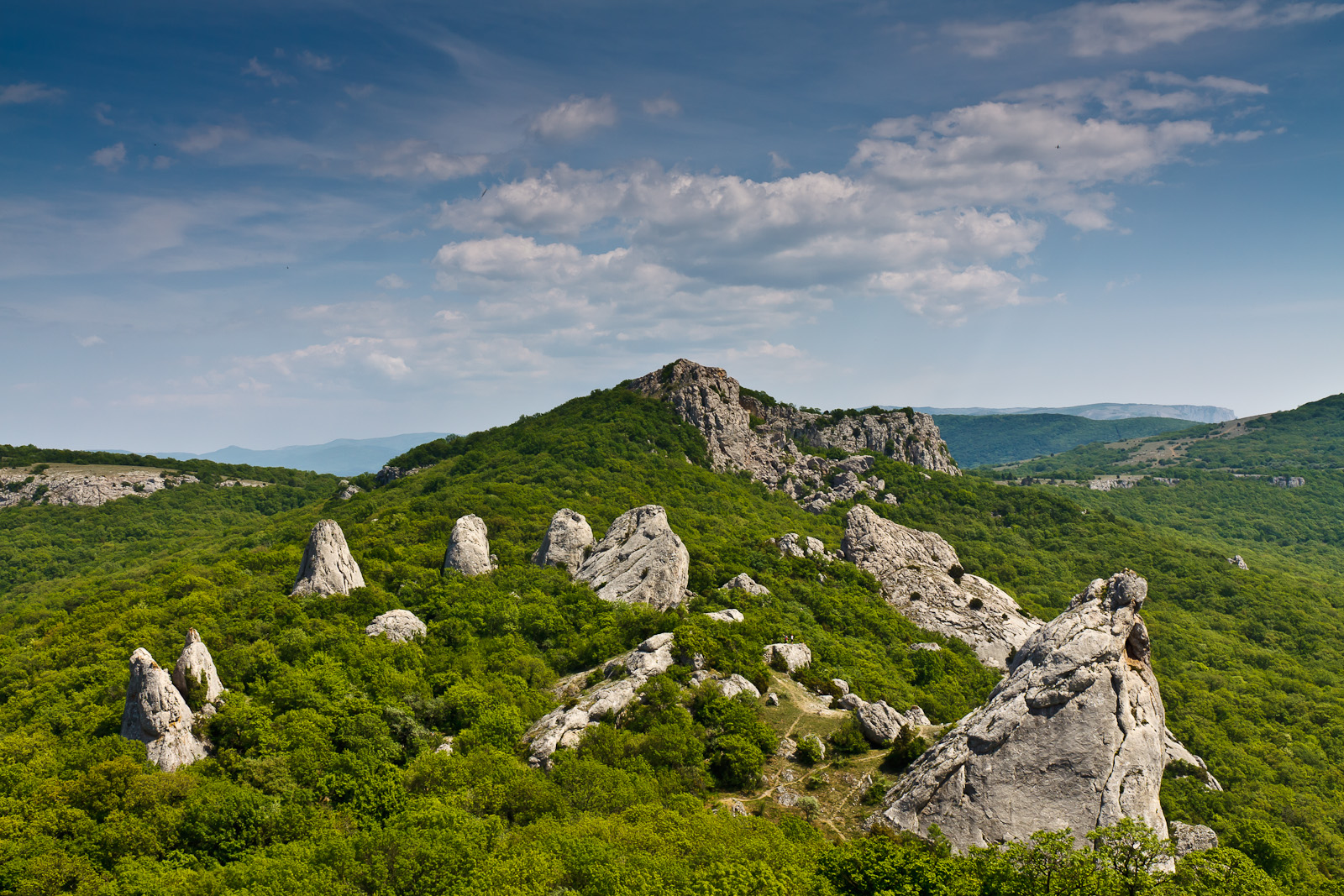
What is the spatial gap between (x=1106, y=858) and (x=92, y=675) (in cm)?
6814

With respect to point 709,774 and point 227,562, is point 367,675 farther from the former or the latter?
point 227,562

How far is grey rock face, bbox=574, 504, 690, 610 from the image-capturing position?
7175cm

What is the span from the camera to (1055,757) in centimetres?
3694

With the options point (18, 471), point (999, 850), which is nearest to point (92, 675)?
point (999, 850)

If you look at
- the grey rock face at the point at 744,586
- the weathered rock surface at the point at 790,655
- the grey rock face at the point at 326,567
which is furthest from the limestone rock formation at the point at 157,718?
the grey rock face at the point at 744,586

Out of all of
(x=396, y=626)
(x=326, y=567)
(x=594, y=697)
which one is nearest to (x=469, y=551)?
(x=326, y=567)

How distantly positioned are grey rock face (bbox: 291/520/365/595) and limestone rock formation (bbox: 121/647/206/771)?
24323 mm

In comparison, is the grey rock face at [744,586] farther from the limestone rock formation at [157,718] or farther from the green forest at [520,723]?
the limestone rock formation at [157,718]

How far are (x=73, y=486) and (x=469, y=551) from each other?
13816 centimetres

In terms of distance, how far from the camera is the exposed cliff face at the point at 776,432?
155m

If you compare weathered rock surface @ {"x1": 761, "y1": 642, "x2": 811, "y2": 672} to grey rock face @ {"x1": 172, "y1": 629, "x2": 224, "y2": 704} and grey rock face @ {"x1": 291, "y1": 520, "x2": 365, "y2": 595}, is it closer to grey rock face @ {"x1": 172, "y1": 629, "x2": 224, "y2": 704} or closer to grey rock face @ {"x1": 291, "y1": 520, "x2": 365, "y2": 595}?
grey rock face @ {"x1": 291, "y1": 520, "x2": 365, "y2": 595}

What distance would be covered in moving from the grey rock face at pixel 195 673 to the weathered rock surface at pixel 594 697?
22.3 meters

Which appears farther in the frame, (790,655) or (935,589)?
(935,589)

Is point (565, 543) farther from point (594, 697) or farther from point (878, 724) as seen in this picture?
point (878, 724)
